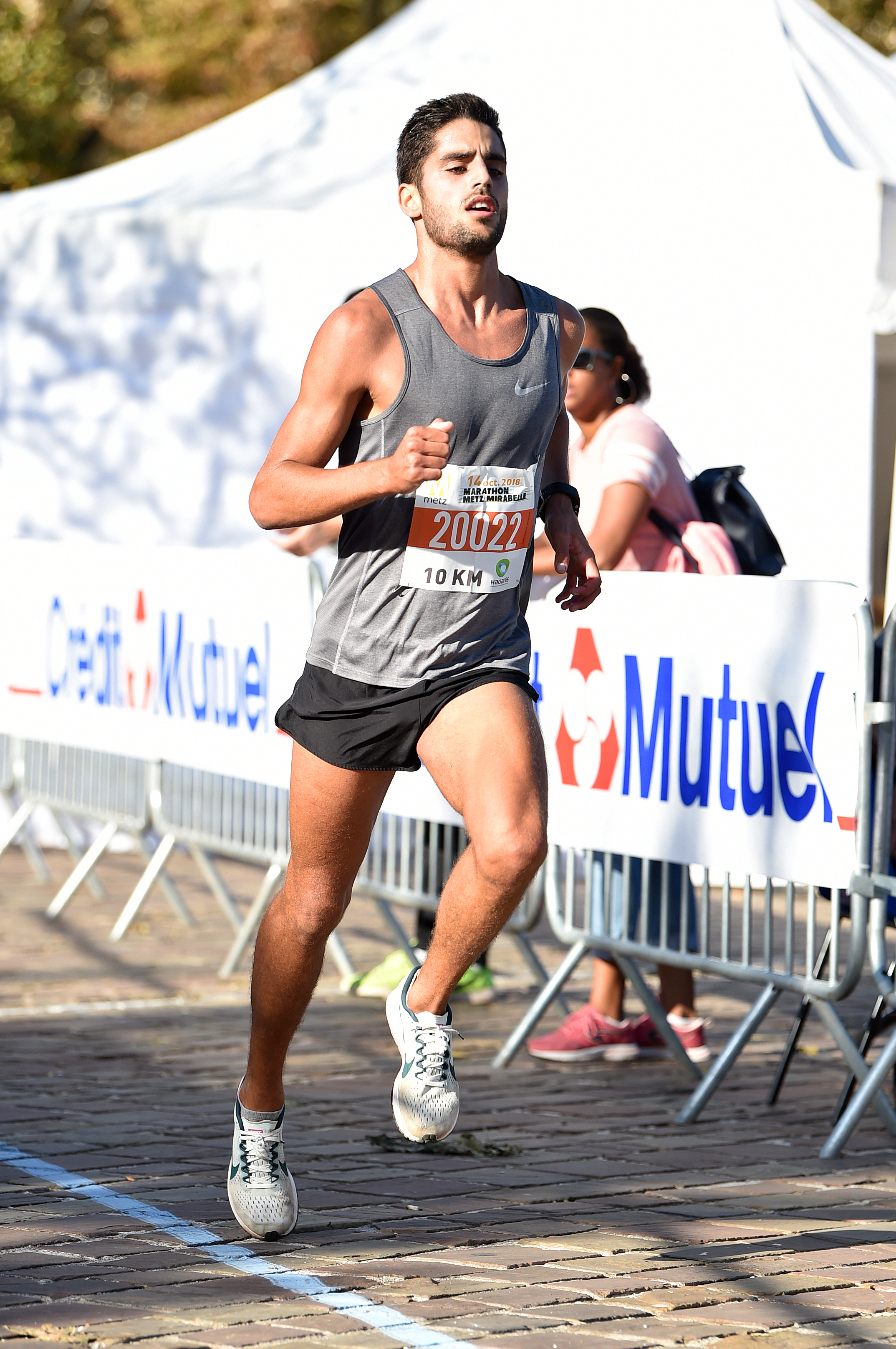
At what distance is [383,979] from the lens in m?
7.39

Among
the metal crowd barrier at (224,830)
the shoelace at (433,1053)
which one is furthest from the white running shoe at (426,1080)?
the metal crowd barrier at (224,830)

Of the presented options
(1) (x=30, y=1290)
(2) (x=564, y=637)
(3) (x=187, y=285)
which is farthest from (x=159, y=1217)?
(3) (x=187, y=285)

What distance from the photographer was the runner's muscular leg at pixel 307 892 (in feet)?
12.8

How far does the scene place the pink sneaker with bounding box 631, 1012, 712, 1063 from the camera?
6.45m

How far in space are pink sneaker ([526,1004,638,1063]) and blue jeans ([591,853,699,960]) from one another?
20.4 inches

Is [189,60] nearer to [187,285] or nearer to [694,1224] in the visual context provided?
[187,285]

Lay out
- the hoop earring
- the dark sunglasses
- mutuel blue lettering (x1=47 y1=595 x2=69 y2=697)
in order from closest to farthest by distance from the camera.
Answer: the dark sunglasses
the hoop earring
mutuel blue lettering (x1=47 y1=595 x2=69 y2=697)

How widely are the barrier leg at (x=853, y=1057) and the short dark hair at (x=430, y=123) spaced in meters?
2.56

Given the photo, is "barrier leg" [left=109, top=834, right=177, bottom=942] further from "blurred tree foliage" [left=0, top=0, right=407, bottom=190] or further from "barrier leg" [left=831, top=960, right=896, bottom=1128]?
"blurred tree foliage" [left=0, top=0, right=407, bottom=190]

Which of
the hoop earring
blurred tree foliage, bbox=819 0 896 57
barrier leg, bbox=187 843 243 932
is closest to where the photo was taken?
the hoop earring

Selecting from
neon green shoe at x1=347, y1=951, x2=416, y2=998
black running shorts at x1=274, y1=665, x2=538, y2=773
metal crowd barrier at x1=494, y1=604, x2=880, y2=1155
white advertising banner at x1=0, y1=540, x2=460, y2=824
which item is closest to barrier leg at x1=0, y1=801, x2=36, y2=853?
white advertising banner at x1=0, y1=540, x2=460, y2=824

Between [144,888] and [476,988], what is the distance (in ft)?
6.33

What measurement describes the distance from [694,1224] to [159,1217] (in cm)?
116

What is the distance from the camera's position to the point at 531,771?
3.70 metres
